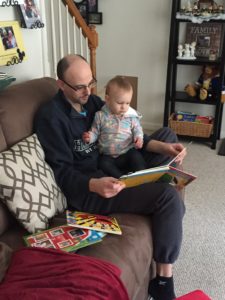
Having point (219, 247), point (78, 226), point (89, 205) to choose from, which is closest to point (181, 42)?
point (219, 247)

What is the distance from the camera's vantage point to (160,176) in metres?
1.71

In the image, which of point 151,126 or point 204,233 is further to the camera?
point 151,126

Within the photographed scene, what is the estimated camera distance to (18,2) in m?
2.00

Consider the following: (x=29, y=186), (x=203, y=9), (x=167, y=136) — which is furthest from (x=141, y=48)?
(x=29, y=186)

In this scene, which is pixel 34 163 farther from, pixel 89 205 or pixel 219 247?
pixel 219 247

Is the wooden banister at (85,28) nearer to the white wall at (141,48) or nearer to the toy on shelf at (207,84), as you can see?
the white wall at (141,48)

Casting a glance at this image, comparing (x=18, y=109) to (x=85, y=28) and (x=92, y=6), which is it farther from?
(x=92, y=6)

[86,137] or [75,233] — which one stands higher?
[86,137]

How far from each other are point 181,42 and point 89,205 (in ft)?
8.01

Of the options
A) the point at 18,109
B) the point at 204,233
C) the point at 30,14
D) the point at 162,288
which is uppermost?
the point at 30,14

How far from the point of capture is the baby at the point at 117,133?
1955mm

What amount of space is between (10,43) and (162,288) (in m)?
1.46

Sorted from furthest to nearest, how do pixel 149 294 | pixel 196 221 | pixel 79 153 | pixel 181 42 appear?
pixel 181 42
pixel 196 221
pixel 79 153
pixel 149 294

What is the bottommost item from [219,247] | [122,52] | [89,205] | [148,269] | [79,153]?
[219,247]
